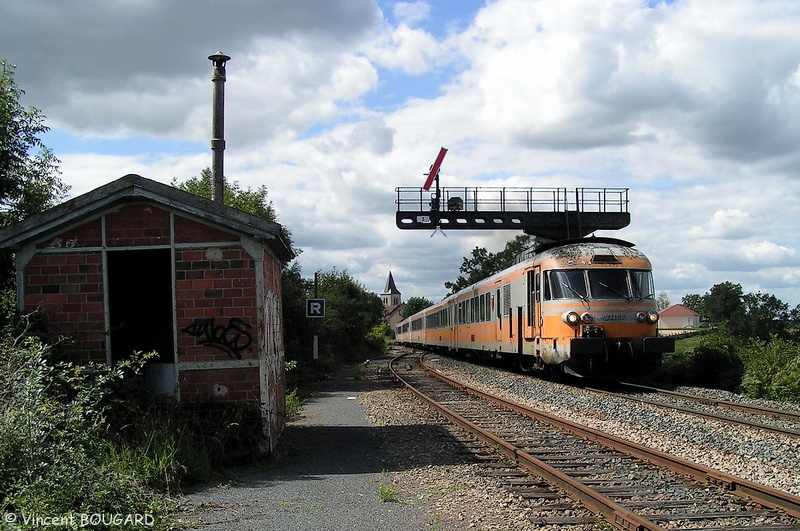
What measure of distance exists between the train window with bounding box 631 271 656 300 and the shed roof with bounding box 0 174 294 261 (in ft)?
33.9

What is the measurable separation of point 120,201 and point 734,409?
1061 centimetres

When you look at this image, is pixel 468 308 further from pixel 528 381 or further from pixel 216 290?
pixel 216 290

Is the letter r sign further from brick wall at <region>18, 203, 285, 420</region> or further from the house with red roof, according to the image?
the house with red roof

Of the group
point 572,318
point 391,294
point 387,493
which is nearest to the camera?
point 387,493

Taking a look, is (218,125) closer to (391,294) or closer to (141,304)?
(141,304)

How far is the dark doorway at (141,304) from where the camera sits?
10.4m

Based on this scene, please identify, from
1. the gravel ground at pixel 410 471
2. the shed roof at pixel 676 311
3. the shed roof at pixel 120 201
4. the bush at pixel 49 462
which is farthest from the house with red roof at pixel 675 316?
the bush at pixel 49 462

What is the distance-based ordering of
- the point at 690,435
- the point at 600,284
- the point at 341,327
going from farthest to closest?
1. the point at 341,327
2. the point at 600,284
3. the point at 690,435

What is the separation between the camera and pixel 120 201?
9.66 meters

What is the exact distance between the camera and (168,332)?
36.2 ft

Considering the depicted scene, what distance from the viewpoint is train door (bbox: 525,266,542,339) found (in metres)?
18.2

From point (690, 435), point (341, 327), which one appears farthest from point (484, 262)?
point (690, 435)

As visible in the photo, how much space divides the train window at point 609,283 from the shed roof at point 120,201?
9637 mm

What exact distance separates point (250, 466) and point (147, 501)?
101 inches
